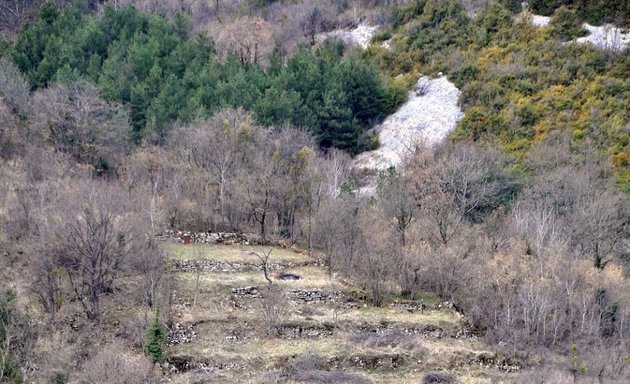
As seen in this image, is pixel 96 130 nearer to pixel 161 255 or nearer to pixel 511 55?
pixel 161 255

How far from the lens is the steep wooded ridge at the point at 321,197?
2853cm

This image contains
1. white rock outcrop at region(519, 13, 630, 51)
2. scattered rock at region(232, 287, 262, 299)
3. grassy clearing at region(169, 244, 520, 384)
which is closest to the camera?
grassy clearing at region(169, 244, 520, 384)

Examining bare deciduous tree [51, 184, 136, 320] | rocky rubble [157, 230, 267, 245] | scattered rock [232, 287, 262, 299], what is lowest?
rocky rubble [157, 230, 267, 245]

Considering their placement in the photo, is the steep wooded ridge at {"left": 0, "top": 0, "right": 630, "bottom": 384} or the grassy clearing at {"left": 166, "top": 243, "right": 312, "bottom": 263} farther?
the grassy clearing at {"left": 166, "top": 243, "right": 312, "bottom": 263}

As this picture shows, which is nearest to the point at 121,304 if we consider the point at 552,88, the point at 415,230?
the point at 415,230

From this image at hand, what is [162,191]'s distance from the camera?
41.6 m

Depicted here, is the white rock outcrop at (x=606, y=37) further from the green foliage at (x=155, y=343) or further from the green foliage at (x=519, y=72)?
the green foliage at (x=155, y=343)

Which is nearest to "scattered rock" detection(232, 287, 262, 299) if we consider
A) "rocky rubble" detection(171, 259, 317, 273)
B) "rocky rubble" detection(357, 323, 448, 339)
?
"rocky rubble" detection(171, 259, 317, 273)

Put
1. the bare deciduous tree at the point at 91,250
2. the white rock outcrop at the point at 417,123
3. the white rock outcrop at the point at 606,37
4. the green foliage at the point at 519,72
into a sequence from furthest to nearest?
the white rock outcrop at the point at 606,37, the white rock outcrop at the point at 417,123, the green foliage at the point at 519,72, the bare deciduous tree at the point at 91,250

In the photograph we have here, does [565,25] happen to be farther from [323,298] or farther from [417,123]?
[323,298]

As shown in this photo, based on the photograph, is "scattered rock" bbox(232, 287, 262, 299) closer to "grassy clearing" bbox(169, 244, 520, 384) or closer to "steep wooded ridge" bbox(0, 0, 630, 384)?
"steep wooded ridge" bbox(0, 0, 630, 384)

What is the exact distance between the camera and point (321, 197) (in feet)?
134

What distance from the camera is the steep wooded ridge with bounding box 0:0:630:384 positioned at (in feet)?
93.6

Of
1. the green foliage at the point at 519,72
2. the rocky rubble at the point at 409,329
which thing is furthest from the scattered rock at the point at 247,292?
the green foliage at the point at 519,72
